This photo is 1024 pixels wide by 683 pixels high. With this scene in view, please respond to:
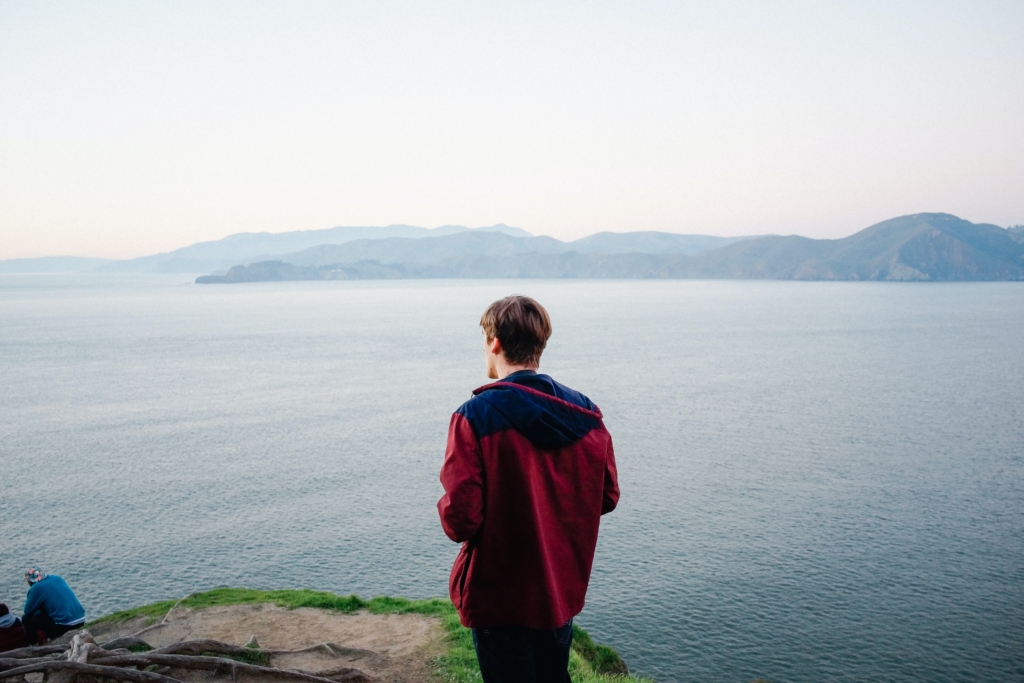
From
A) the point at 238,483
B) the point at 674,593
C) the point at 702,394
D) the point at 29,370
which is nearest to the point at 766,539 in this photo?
the point at 674,593

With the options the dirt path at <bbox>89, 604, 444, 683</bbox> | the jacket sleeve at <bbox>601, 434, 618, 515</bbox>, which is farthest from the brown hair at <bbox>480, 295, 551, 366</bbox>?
the dirt path at <bbox>89, 604, 444, 683</bbox>

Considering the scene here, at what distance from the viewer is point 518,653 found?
358 cm

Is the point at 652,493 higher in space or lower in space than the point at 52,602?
lower

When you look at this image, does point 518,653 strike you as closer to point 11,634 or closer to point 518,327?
point 518,327

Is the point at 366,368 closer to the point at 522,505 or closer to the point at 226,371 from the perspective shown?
the point at 226,371

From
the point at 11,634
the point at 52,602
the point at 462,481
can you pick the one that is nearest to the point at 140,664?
the point at 11,634

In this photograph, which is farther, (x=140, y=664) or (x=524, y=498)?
(x=140, y=664)

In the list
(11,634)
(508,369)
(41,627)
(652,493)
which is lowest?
(652,493)

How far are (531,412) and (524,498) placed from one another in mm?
435

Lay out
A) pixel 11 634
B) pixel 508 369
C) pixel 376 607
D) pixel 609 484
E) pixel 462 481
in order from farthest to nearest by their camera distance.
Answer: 1. pixel 376 607
2. pixel 11 634
3. pixel 609 484
4. pixel 508 369
5. pixel 462 481

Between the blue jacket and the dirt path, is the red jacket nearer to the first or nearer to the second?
the dirt path

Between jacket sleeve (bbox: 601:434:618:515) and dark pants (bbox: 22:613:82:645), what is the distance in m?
12.5

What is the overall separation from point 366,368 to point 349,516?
46.1m

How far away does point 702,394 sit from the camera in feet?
199
